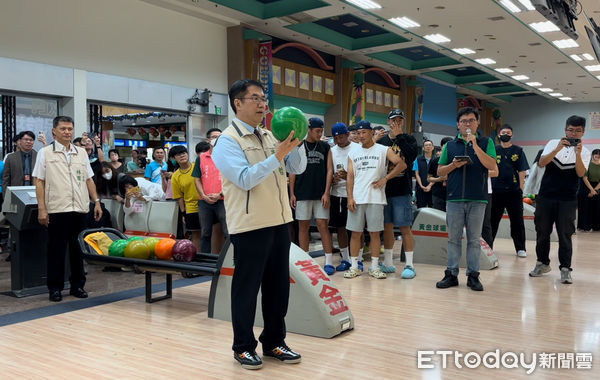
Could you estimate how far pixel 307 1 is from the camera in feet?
35.3

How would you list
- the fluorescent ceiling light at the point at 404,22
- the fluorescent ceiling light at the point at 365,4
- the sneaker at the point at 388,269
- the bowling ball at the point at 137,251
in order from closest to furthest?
the bowling ball at the point at 137,251 < the sneaker at the point at 388,269 < the fluorescent ceiling light at the point at 365,4 < the fluorescent ceiling light at the point at 404,22

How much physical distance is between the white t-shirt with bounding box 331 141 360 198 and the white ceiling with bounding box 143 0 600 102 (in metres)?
5.32

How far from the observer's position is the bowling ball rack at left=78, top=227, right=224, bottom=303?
155 inches

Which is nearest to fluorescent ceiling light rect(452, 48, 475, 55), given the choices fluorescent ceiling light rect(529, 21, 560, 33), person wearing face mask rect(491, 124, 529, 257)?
fluorescent ceiling light rect(529, 21, 560, 33)

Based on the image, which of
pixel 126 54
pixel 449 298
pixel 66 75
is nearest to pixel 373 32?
pixel 126 54

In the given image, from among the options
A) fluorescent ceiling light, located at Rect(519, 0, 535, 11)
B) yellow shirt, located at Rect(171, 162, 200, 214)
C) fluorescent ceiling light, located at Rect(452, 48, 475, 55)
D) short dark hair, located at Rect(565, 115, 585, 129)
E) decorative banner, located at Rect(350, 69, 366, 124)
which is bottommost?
yellow shirt, located at Rect(171, 162, 200, 214)

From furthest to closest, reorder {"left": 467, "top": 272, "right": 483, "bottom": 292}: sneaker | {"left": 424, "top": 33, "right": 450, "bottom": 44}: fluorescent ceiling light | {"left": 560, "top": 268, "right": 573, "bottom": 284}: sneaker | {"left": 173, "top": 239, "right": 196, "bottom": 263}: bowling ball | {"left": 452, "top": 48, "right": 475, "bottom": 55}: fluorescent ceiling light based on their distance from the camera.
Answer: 1. {"left": 452, "top": 48, "right": 475, "bottom": 55}: fluorescent ceiling light
2. {"left": 424, "top": 33, "right": 450, "bottom": 44}: fluorescent ceiling light
3. {"left": 560, "top": 268, "right": 573, "bottom": 284}: sneaker
4. {"left": 467, "top": 272, "right": 483, "bottom": 292}: sneaker
5. {"left": 173, "top": 239, "right": 196, "bottom": 263}: bowling ball

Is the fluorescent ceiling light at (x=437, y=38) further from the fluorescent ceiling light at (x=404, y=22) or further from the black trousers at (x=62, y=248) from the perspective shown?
the black trousers at (x=62, y=248)

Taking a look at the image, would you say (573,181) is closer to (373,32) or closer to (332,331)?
(332,331)

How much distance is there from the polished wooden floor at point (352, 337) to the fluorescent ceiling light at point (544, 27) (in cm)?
804

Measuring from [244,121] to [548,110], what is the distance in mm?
23810

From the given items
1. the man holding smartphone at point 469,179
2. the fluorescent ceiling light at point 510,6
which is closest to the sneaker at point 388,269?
the man holding smartphone at point 469,179

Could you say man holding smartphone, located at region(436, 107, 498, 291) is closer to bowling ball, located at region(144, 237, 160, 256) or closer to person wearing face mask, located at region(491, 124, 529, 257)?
person wearing face mask, located at region(491, 124, 529, 257)

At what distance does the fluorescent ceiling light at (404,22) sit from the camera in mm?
11250
